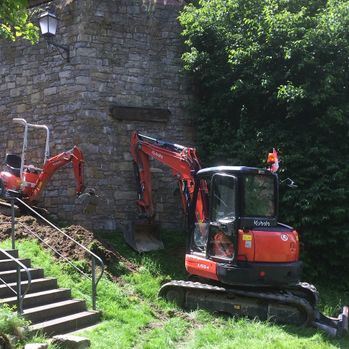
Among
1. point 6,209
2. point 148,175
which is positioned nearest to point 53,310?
point 6,209

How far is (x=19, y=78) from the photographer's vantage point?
41.5 ft

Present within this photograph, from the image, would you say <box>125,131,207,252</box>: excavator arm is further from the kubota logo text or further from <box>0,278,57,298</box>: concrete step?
<box>0,278,57,298</box>: concrete step

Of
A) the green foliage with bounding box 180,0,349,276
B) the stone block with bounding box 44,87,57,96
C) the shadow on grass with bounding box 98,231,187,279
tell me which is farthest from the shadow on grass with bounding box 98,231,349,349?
the stone block with bounding box 44,87,57,96

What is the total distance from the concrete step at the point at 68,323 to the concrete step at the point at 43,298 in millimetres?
434

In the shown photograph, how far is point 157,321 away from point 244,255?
1.65m

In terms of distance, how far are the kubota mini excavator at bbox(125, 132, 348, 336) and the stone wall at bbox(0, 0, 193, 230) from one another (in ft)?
10.8

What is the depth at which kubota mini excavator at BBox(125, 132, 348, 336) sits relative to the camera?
769 centimetres

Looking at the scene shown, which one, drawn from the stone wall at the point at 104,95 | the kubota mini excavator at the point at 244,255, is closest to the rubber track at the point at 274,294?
the kubota mini excavator at the point at 244,255

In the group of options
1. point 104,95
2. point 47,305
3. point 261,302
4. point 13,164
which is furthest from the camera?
point 104,95

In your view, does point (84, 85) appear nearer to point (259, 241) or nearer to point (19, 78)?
point (19, 78)

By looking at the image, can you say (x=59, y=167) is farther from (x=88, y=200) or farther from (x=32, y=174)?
(x=88, y=200)

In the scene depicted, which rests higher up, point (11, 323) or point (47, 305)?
point (11, 323)

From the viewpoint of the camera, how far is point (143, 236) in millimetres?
10773

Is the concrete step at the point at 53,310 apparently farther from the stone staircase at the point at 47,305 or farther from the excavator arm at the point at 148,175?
the excavator arm at the point at 148,175
